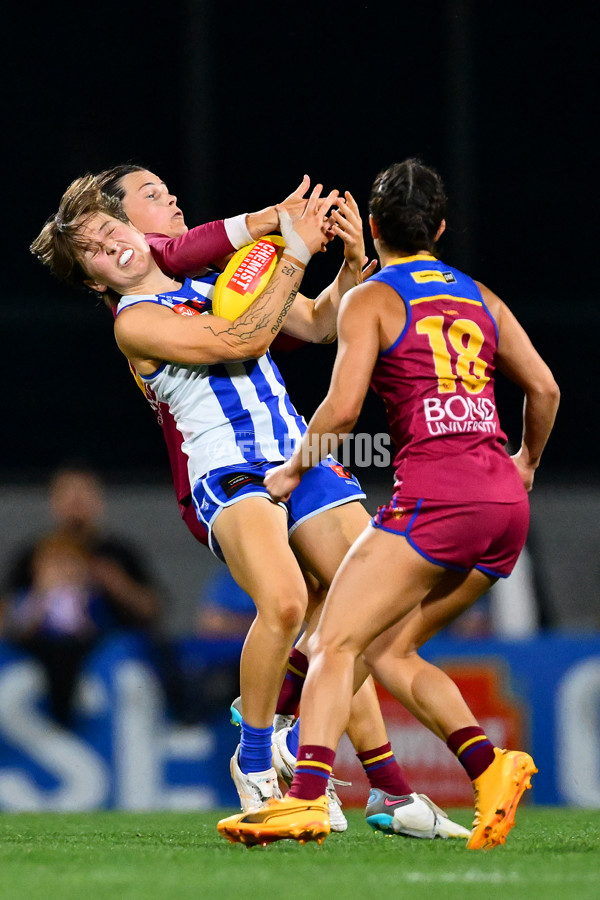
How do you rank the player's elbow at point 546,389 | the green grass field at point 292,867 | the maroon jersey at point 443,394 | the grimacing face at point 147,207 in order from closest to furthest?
the green grass field at point 292,867 → the maroon jersey at point 443,394 → the player's elbow at point 546,389 → the grimacing face at point 147,207

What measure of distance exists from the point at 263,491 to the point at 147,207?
3.96ft

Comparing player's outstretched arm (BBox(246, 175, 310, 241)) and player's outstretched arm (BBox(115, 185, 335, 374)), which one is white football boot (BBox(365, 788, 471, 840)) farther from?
player's outstretched arm (BBox(246, 175, 310, 241))

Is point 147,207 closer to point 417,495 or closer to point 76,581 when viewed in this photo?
point 417,495

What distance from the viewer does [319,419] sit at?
3.92 m

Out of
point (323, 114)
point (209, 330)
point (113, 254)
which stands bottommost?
point (209, 330)

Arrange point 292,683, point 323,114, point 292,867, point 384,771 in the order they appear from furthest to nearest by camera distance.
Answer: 1. point 323,114
2. point 292,683
3. point 384,771
4. point 292,867

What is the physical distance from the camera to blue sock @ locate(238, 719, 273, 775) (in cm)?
437

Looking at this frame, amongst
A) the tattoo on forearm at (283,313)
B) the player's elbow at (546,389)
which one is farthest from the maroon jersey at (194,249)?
the player's elbow at (546,389)

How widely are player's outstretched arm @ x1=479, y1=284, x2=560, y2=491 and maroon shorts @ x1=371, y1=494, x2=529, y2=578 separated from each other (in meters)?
0.40

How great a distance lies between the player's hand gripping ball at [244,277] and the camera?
4570 mm

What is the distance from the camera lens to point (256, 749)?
4.38 m

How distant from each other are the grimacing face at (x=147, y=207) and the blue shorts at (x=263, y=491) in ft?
3.23

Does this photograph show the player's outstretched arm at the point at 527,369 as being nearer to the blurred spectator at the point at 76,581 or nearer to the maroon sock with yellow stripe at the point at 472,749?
the maroon sock with yellow stripe at the point at 472,749

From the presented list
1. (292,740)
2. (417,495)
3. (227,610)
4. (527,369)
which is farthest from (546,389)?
(227,610)
